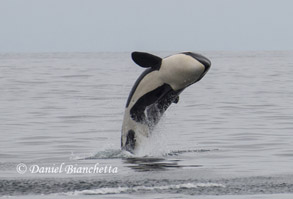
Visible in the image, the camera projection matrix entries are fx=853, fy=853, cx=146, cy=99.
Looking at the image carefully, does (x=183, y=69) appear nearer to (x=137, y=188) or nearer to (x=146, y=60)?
(x=146, y=60)

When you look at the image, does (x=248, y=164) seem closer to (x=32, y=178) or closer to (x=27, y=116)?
(x=32, y=178)

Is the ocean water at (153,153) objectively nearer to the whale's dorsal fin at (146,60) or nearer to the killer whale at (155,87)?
the killer whale at (155,87)

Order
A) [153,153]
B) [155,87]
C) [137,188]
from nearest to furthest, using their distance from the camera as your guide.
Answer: [137,188] < [155,87] < [153,153]

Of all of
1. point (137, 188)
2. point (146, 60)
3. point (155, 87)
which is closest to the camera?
point (137, 188)

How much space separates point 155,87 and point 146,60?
1.91ft

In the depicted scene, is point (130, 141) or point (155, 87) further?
point (130, 141)

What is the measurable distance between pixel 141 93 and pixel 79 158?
1.91m

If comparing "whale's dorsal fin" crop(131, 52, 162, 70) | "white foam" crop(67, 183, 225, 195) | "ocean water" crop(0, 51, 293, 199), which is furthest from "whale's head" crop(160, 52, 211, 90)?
"white foam" crop(67, 183, 225, 195)

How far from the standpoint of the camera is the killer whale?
645 inches

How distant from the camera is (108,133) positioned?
22.4 metres

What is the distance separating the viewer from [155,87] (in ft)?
54.4

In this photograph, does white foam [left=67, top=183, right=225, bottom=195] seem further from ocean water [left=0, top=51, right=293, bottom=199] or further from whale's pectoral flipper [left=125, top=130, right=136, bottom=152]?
whale's pectoral flipper [left=125, top=130, right=136, bottom=152]

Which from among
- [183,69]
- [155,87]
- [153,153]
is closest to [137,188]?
[155,87]

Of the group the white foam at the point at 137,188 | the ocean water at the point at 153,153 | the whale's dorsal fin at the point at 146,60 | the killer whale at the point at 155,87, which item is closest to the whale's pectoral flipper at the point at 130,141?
the killer whale at the point at 155,87
